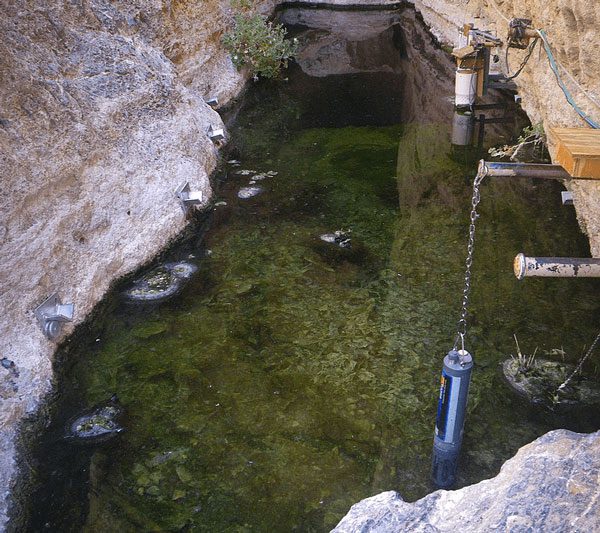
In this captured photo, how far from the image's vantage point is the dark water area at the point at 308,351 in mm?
4027

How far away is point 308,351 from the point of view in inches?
205

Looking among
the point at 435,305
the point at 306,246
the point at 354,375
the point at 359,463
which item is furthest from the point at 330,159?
the point at 359,463

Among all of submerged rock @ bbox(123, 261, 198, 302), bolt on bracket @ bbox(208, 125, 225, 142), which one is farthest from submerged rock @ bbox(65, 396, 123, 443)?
bolt on bracket @ bbox(208, 125, 225, 142)

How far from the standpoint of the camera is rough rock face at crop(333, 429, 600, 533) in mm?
2936

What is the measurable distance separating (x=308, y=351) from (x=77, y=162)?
9.40ft

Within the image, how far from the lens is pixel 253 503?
392 centimetres

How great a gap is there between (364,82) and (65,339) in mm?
9385

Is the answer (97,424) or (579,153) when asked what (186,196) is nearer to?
(97,424)

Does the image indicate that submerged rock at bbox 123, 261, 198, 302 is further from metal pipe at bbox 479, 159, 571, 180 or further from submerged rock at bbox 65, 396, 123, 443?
metal pipe at bbox 479, 159, 571, 180

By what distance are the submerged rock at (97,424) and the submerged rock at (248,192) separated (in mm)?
3873

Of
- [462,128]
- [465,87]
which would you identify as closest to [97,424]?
[462,128]

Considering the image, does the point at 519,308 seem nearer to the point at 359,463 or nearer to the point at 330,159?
the point at 359,463

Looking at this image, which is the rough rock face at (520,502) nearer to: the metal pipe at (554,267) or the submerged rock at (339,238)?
the metal pipe at (554,267)

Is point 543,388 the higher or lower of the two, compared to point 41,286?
lower
